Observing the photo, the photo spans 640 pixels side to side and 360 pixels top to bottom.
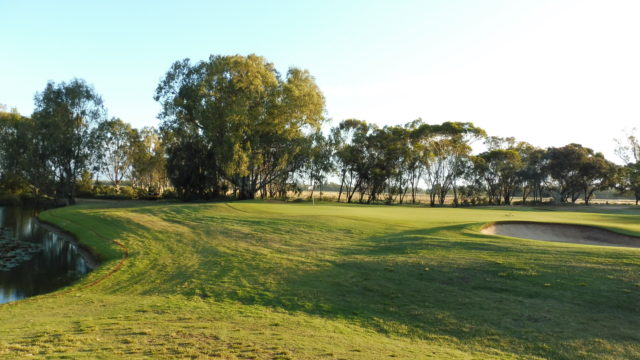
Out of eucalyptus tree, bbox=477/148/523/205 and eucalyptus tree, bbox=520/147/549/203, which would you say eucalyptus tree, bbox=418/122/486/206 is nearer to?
eucalyptus tree, bbox=477/148/523/205

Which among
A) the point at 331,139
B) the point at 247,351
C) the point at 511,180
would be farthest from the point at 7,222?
the point at 511,180

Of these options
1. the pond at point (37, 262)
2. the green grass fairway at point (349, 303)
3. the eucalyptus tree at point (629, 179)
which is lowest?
the pond at point (37, 262)

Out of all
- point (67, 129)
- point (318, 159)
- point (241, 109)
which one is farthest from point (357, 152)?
point (67, 129)

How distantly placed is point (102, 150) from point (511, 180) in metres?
80.8

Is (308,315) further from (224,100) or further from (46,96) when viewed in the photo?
(46,96)

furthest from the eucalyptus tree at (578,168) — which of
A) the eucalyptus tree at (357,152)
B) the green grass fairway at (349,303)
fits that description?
the green grass fairway at (349,303)

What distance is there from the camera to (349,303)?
11406 millimetres

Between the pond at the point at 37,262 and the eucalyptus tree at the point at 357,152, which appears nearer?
the pond at the point at 37,262

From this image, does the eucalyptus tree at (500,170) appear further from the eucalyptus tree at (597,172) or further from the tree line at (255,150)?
the eucalyptus tree at (597,172)

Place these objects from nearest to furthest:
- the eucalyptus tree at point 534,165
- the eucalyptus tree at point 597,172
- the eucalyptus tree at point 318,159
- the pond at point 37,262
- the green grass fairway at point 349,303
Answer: the green grass fairway at point 349,303
the pond at point 37,262
the eucalyptus tree at point 318,159
the eucalyptus tree at point 597,172
the eucalyptus tree at point 534,165

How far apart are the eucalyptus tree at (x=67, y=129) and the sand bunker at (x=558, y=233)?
60076 mm

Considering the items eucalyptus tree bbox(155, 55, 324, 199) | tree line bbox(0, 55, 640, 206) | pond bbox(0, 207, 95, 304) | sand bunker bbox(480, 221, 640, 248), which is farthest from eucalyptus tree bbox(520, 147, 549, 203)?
pond bbox(0, 207, 95, 304)

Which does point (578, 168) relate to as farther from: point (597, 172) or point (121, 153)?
point (121, 153)

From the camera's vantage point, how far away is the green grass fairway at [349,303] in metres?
7.87
